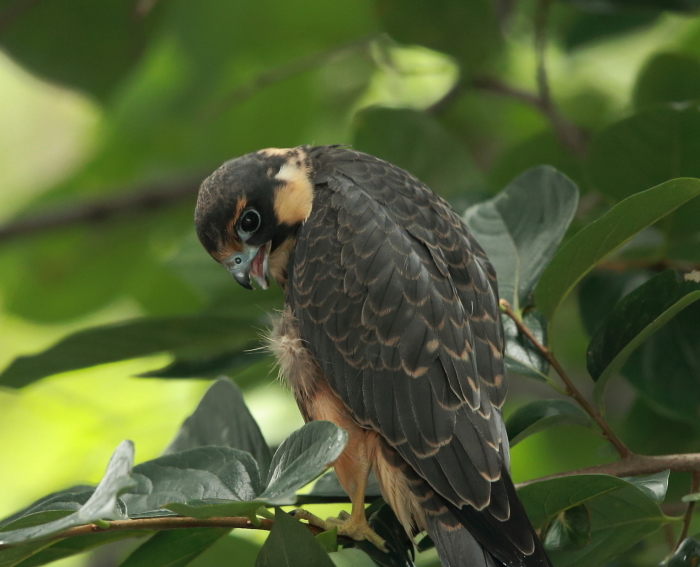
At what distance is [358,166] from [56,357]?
3.61ft

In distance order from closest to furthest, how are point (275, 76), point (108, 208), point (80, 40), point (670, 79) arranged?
point (670, 79) < point (80, 40) < point (275, 76) < point (108, 208)

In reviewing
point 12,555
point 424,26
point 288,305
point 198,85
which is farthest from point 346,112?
point 12,555

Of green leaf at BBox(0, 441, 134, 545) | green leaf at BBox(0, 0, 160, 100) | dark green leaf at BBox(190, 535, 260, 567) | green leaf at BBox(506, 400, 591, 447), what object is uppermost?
green leaf at BBox(0, 0, 160, 100)

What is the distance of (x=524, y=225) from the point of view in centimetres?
234

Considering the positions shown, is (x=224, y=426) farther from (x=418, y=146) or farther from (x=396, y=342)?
(x=418, y=146)

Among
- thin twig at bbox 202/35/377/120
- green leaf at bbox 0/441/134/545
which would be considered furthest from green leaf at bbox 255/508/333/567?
thin twig at bbox 202/35/377/120

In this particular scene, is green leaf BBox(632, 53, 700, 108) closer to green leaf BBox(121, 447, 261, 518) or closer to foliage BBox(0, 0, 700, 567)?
foliage BBox(0, 0, 700, 567)

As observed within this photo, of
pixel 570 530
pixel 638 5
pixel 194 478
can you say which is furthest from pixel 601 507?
pixel 638 5

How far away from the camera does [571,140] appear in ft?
10.3

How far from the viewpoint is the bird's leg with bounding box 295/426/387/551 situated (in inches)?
77.8

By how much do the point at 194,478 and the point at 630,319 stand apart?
3.64 feet

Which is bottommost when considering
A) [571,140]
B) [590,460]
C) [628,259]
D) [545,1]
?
[590,460]

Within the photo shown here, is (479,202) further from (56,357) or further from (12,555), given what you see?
(12,555)

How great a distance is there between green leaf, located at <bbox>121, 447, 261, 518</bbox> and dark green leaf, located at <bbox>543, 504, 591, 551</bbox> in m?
0.70
